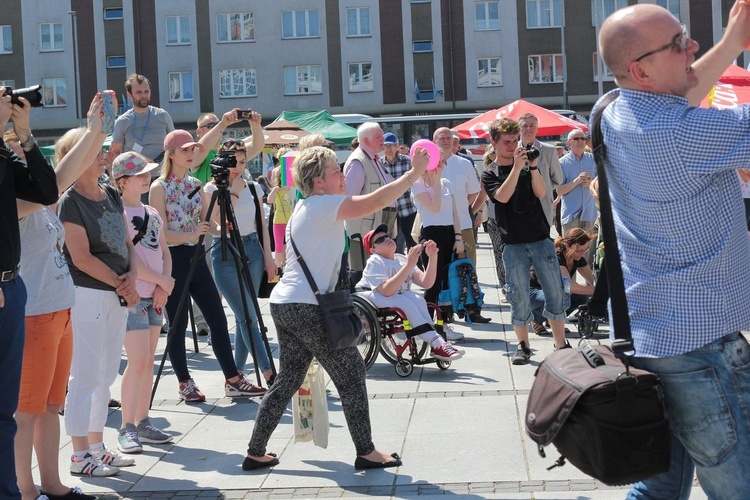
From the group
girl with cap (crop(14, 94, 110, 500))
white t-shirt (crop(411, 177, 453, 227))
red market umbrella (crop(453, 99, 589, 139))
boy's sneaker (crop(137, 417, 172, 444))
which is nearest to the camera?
girl with cap (crop(14, 94, 110, 500))

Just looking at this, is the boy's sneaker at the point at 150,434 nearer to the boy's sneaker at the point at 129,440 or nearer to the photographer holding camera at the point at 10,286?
the boy's sneaker at the point at 129,440

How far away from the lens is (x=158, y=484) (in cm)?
579

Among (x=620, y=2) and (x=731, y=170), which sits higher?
(x=620, y=2)

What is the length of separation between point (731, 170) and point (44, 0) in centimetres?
5416

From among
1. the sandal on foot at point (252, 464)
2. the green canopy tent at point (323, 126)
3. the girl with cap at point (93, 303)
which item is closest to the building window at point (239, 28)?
the green canopy tent at point (323, 126)

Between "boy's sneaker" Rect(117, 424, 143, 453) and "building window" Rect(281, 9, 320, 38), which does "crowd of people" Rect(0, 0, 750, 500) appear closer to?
"boy's sneaker" Rect(117, 424, 143, 453)

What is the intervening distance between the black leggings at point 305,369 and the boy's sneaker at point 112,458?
80cm

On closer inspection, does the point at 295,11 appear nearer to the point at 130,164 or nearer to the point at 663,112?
the point at 130,164

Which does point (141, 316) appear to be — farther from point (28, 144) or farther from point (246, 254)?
point (28, 144)

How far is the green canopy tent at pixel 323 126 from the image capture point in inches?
1091

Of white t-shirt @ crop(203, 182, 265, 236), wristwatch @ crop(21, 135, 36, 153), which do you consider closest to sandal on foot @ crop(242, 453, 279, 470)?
wristwatch @ crop(21, 135, 36, 153)

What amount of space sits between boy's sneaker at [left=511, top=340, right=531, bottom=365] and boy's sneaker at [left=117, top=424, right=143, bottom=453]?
133 inches

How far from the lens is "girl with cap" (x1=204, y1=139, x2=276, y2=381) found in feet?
27.0

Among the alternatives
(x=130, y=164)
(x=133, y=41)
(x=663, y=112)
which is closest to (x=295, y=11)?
(x=133, y=41)
